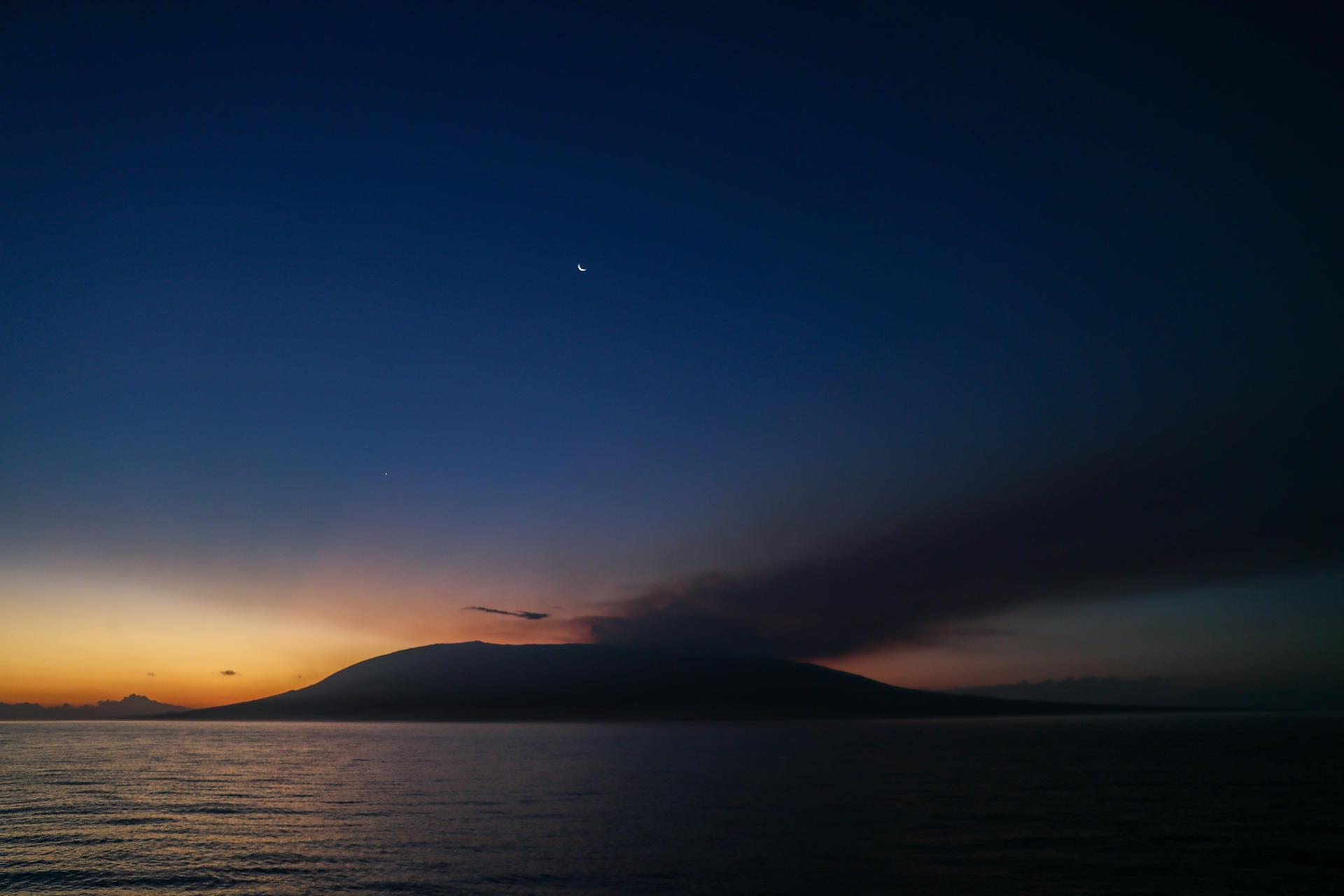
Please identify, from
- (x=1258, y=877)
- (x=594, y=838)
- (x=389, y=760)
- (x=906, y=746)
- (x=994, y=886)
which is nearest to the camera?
(x=994, y=886)

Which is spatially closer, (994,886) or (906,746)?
(994,886)

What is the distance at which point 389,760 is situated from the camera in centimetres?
11556

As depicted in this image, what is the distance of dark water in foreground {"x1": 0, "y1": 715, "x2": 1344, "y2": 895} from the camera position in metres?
36.9

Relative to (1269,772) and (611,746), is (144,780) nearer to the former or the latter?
(611,746)

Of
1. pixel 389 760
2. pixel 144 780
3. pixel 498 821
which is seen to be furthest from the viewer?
pixel 389 760

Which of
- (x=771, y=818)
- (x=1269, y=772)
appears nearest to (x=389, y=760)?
(x=771, y=818)

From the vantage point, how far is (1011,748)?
140m

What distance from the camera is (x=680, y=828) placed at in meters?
49.7

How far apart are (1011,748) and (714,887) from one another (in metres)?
125

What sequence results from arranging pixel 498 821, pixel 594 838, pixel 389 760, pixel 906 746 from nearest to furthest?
pixel 594 838, pixel 498 821, pixel 389 760, pixel 906 746

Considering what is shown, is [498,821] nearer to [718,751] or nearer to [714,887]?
[714,887]

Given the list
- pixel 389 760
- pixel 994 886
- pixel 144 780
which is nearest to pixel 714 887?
pixel 994 886

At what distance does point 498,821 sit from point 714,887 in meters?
22.8

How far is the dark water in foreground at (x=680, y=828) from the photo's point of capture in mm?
36938
